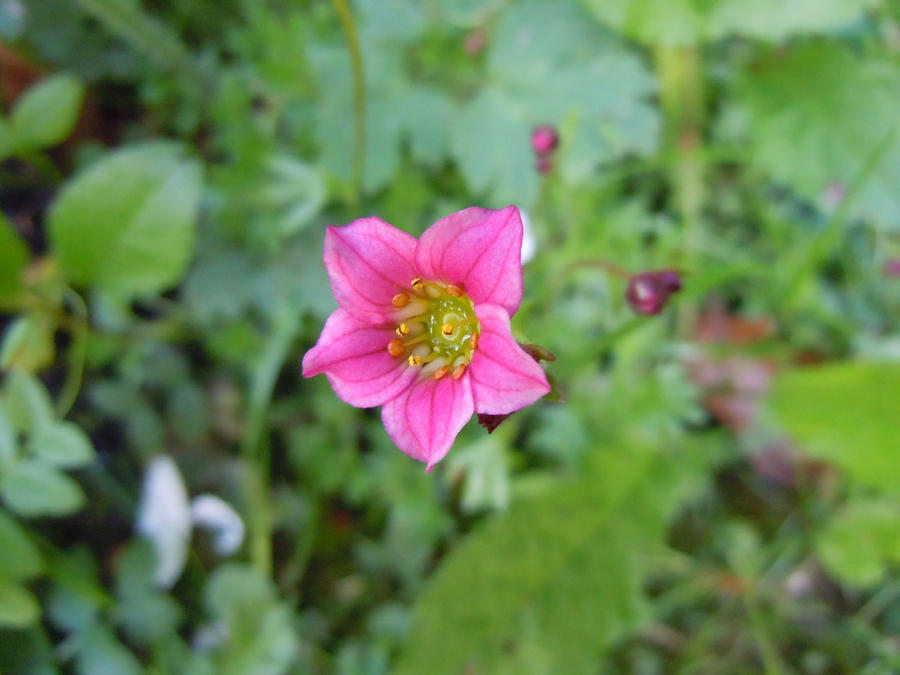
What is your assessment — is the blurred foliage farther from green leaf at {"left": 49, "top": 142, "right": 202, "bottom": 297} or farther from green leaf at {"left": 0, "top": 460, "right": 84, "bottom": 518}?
green leaf at {"left": 0, "top": 460, "right": 84, "bottom": 518}

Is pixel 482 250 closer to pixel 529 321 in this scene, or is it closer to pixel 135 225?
pixel 529 321

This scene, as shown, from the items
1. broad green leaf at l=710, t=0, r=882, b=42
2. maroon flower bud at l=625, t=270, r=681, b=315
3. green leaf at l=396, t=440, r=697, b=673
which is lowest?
green leaf at l=396, t=440, r=697, b=673

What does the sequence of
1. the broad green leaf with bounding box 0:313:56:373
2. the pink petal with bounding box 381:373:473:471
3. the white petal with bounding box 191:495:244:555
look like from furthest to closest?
the white petal with bounding box 191:495:244:555 < the broad green leaf with bounding box 0:313:56:373 < the pink petal with bounding box 381:373:473:471

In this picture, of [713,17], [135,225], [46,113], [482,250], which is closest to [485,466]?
[482,250]

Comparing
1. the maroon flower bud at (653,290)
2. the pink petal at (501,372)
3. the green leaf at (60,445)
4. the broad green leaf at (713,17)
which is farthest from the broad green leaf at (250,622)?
the broad green leaf at (713,17)

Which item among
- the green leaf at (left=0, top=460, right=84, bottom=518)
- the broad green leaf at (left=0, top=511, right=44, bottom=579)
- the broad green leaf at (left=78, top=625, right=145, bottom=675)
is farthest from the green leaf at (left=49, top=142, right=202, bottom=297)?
the broad green leaf at (left=78, top=625, right=145, bottom=675)

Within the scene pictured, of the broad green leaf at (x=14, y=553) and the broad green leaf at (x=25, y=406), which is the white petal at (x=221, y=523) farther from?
the broad green leaf at (x=25, y=406)

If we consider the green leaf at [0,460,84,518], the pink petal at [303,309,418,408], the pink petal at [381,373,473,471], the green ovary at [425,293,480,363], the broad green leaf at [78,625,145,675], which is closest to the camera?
the pink petal at [381,373,473,471]
